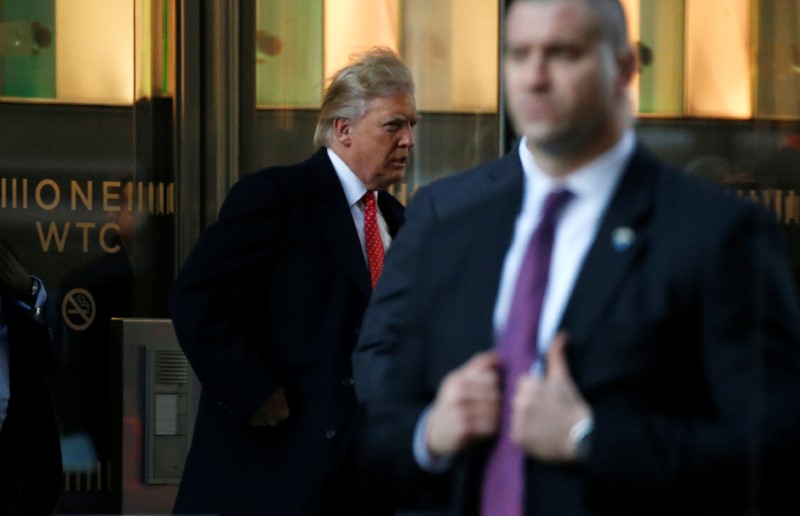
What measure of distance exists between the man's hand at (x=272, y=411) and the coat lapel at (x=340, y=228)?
Result: 369 millimetres

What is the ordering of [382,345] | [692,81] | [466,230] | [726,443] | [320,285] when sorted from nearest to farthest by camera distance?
1. [726,443]
2. [466,230]
3. [382,345]
4. [320,285]
5. [692,81]

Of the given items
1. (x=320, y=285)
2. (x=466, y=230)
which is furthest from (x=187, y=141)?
(x=466, y=230)

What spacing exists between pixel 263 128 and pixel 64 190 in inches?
31.7

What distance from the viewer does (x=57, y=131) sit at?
20.2ft

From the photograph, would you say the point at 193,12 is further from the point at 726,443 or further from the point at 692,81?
the point at 726,443

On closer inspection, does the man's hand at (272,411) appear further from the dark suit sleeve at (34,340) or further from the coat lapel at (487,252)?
the coat lapel at (487,252)

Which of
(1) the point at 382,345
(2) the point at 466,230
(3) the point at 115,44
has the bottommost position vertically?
(1) the point at 382,345

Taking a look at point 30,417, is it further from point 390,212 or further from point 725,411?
point 725,411

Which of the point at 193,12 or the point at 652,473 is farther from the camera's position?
the point at 193,12

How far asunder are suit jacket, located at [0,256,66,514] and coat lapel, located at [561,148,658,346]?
11.7 ft

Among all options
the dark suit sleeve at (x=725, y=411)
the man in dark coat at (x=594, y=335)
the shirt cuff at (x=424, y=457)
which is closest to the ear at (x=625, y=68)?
the man in dark coat at (x=594, y=335)

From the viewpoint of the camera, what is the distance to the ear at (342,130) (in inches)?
182

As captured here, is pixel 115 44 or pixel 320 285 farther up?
pixel 115 44

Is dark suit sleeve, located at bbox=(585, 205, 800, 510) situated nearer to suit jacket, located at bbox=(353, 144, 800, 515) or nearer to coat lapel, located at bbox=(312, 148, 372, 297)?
suit jacket, located at bbox=(353, 144, 800, 515)
